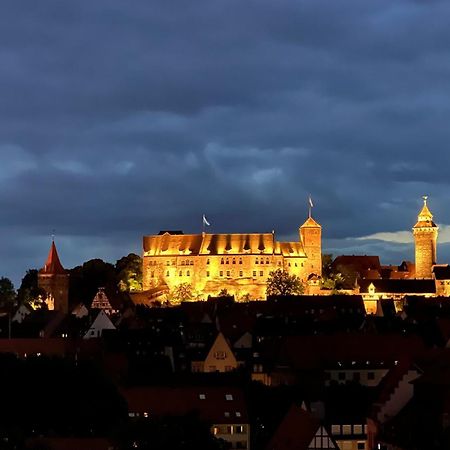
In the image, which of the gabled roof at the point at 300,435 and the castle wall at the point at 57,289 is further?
the castle wall at the point at 57,289

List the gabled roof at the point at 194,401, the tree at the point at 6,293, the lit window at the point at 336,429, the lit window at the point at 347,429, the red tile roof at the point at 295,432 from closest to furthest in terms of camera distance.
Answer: the red tile roof at the point at 295,432 < the lit window at the point at 336,429 < the lit window at the point at 347,429 < the gabled roof at the point at 194,401 < the tree at the point at 6,293

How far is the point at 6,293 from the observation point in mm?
191000

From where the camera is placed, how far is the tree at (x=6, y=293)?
600 feet

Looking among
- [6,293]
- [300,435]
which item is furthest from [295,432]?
[6,293]

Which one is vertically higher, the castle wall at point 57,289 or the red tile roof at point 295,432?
the castle wall at point 57,289

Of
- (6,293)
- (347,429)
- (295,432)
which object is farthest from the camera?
(6,293)

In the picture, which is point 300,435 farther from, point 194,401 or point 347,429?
point 194,401

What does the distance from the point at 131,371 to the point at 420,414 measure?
34031mm

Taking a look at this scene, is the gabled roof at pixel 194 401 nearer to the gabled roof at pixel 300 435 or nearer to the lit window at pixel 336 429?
the lit window at pixel 336 429

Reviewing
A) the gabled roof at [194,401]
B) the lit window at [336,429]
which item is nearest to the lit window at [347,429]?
the lit window at [336,429]

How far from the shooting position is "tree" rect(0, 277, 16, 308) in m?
183

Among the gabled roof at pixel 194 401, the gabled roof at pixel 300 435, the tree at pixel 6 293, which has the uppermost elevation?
the tree at pixel 6 293

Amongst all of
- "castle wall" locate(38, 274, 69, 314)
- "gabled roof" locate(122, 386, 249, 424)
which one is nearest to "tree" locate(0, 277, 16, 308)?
"castle wall" locate(38, 274, 69, 314)

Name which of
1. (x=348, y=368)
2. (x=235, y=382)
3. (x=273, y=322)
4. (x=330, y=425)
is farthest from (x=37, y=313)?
(x=330, y=425)
